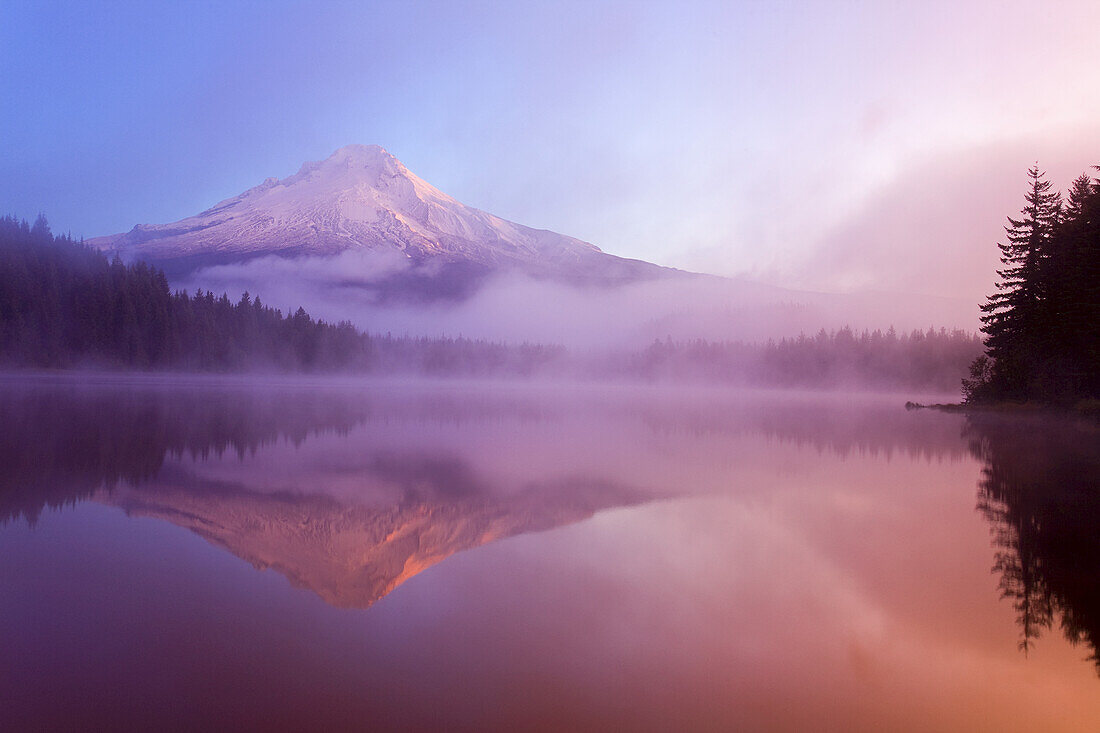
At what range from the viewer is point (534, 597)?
223 inches

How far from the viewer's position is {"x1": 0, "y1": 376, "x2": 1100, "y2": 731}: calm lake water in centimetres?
393

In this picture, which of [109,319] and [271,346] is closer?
[109,319]

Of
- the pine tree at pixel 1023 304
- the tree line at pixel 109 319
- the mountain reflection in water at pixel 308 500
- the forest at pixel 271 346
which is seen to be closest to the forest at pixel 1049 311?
the pine tree at pixel 1023 304

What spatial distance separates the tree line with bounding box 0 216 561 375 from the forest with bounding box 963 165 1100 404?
77.5 m

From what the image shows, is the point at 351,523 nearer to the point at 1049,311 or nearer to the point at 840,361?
the point at 1049,311

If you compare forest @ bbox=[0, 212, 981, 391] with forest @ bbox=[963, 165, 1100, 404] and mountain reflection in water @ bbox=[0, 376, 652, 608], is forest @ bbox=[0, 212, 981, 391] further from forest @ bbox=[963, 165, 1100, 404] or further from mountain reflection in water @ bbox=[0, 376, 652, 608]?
mountain reflection in water @ bbox=[0, 376, 652, 608]

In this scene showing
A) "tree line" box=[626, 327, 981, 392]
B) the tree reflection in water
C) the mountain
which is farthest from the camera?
"tree line" box=[626, 327, 981, 392]

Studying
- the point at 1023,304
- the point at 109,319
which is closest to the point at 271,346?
the point at 109,319

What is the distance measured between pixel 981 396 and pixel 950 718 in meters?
40.4

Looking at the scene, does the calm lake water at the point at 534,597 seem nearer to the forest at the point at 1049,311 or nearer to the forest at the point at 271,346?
the forest at the point at 1049,311

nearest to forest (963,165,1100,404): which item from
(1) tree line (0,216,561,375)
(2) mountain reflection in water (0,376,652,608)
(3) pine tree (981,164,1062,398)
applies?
(3) pine tree (981,164,1062,398)

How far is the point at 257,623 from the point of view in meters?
4.89

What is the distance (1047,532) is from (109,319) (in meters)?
82.1

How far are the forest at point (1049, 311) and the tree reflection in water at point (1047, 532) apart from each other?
1671cm
